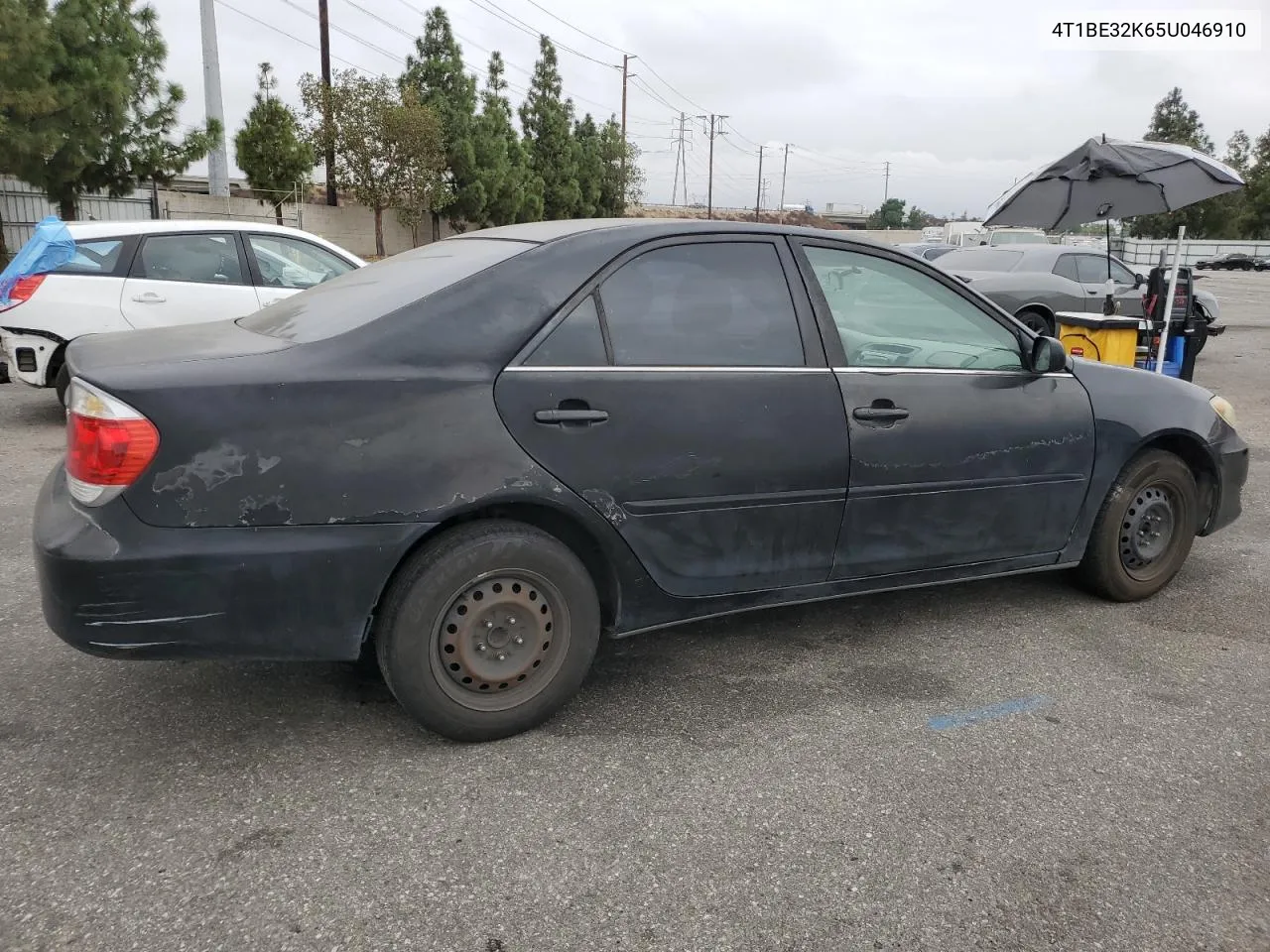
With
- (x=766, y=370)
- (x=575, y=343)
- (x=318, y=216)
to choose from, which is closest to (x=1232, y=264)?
(x=318, y=216)

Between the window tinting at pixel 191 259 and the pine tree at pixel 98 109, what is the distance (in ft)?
33.6

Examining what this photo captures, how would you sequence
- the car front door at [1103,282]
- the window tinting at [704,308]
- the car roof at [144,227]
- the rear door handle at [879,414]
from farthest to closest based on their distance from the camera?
the car front door at [1103,282]
the car roof at [144,227]
the rear door handle at [879,414]
the window tinting at [704,308]

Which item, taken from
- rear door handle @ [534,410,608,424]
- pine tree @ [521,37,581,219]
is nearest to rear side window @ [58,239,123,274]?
rear door handle @ [534,410,608,424]

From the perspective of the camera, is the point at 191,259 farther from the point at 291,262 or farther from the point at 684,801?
the point at 684,801

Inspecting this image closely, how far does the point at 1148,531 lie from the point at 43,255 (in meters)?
7.41

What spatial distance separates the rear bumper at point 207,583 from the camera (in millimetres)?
2523

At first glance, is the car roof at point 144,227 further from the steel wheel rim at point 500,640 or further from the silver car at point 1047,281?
the silver car at point 1047,281

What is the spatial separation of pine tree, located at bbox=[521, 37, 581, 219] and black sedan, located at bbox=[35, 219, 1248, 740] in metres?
39.3

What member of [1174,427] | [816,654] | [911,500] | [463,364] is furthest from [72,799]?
[1174,427]

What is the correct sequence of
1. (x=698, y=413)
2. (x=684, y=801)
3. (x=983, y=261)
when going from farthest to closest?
(x=983, y=261), (x=698, y=413), (x=684, y=801)

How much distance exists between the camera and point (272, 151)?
2762cm

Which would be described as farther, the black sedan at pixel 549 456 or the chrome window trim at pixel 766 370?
the chrome window trim at pixel 766 370

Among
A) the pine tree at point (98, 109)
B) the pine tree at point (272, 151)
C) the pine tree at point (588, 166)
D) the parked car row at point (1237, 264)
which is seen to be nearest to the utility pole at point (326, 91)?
the pine tree at point (272, 151)

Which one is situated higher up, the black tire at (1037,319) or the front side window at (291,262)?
the front side window at (291,262)
